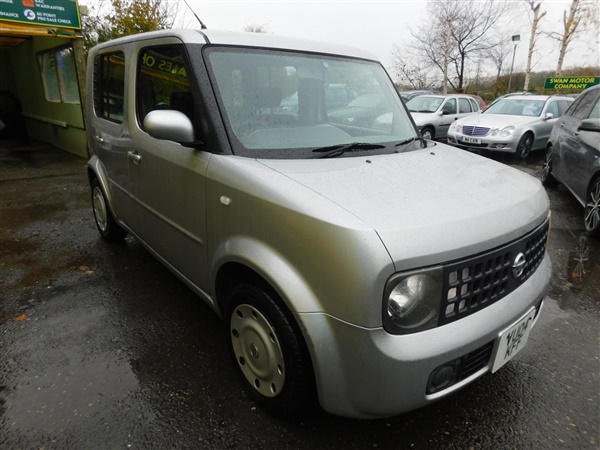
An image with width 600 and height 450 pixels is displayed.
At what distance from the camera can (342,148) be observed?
2258 millimetres

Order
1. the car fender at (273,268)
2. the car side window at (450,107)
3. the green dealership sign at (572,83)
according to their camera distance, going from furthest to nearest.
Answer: the green dealership sign at (572,83) < the car side window at (450,107) < the car fender at (273,268)

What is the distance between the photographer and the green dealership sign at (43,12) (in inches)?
275

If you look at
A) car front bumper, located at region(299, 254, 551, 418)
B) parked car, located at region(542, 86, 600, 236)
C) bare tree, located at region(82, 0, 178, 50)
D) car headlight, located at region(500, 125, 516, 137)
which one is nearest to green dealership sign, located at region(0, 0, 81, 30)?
bare tree, located at region(82, 0, 178, 50)

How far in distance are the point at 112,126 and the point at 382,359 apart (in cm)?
298

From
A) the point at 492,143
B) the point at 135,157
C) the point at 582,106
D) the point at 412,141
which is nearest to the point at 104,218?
the point at 135,157

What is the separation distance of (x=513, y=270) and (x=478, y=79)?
37.5 metres

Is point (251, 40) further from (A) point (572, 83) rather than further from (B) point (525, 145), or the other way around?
(A) point (572, 83)

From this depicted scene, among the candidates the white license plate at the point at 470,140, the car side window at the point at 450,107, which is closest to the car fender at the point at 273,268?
the white license plate at the point at 470,140

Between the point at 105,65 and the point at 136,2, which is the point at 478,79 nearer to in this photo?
the point at 136,2

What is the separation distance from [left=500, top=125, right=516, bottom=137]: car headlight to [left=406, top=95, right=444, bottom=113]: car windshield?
131 inches

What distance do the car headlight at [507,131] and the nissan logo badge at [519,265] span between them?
8.38 meters

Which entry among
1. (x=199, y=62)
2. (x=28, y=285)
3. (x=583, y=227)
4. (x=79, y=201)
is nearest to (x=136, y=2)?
(x=79, y=201)

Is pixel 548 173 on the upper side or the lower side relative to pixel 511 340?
lower

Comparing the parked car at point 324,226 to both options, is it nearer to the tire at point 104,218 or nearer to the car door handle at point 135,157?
the car door handle at point 135,157
